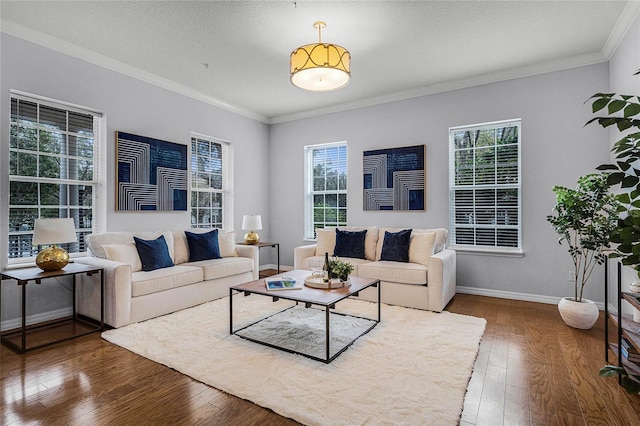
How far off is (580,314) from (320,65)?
128 inches

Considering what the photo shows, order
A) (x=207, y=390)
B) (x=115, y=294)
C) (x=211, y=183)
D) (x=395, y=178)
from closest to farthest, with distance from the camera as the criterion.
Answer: (x=207, y=390)
(x=115, y=294)
(x=395, y=178)
(x=211, y=183)

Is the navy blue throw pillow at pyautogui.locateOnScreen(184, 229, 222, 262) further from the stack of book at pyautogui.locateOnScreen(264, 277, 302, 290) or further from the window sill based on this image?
the window sill

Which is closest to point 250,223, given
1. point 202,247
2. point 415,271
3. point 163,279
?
point 202,247

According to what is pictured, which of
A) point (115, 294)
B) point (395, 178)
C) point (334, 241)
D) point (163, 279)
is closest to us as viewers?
point (115, 294)

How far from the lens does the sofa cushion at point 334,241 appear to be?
456 cm

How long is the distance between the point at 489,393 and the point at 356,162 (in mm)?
3921

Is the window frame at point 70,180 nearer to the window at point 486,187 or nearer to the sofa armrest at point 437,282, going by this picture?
the sofa armrest at point 437,282

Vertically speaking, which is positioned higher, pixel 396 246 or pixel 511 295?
pixel 396 246

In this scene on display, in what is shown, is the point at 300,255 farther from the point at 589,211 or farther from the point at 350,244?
the point at 589,211

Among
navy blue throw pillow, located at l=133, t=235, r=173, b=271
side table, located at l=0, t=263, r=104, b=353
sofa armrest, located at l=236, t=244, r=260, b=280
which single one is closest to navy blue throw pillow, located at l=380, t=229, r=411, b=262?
sofa armrest, located at l=236, t=244, r=260, b=280

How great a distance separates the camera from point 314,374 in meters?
2.31

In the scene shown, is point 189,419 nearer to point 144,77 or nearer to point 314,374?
point 314,374

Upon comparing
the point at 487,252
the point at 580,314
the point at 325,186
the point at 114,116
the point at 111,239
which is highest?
the point at 114,116

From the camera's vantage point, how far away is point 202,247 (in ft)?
14.3
